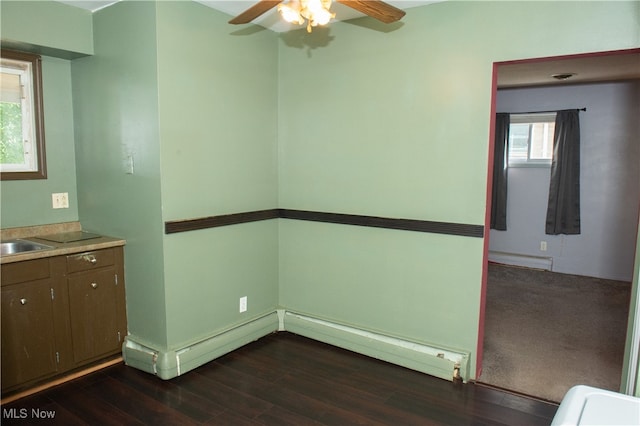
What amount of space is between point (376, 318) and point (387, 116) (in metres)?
1.49

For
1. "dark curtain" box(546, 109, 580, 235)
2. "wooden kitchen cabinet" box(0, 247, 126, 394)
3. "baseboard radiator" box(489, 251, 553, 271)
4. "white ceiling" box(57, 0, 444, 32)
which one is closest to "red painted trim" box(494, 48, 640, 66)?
"white ceiling" box(57, 0, 444, 32)

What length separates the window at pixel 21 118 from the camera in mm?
2848

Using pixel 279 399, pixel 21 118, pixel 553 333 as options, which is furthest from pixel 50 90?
pixel 553 333

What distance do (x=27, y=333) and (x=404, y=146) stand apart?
2652 mm

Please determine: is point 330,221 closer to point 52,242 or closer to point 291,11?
point 291,11

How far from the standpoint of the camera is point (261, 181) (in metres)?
3.44

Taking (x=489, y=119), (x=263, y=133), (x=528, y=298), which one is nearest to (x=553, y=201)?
(x=528, y=298)

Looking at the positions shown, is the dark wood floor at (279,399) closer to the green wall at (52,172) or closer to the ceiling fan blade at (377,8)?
the green wall at (52,172)

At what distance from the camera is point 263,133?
3428 millimetres

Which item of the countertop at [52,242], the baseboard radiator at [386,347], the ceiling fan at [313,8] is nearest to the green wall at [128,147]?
the countertop at [52,242]

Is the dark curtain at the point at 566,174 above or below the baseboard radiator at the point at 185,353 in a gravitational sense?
above

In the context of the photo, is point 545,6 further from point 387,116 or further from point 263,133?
point 263,133

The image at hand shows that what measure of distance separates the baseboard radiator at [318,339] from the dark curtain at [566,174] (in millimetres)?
3563

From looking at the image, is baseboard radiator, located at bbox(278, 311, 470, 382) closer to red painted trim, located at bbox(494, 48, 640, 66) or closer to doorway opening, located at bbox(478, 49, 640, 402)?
doorway opening, located at bbox(478, 49, 640, 402)
